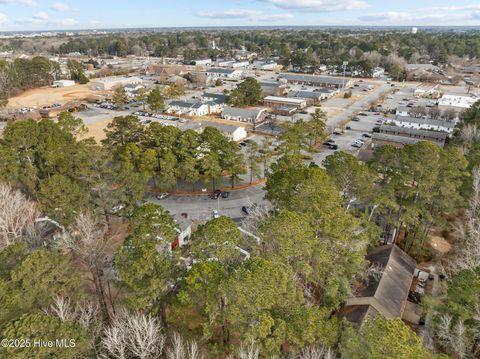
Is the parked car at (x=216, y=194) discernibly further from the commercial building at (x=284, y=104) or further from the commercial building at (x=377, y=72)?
the commercial building at (x=377, y=72)

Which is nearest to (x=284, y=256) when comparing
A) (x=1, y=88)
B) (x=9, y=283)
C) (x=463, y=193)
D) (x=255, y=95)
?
(x=9, y=283)

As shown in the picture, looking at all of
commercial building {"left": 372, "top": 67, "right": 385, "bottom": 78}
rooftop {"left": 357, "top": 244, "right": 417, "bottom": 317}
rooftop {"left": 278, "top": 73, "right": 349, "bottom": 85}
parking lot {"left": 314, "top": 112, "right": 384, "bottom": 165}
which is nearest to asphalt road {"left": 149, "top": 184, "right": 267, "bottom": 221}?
rooftop {"left": 357, "top": 244, "right": 417, "bottom": 317}

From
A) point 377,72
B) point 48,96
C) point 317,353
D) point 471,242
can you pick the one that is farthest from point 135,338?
point 377,72

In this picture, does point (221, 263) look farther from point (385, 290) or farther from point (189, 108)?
point (189, 108)

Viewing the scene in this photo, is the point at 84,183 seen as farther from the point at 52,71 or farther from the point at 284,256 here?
the point at 52,71

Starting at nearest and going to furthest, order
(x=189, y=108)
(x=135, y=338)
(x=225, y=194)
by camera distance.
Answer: (x=135, y=338) < (x=225, y=194) < (x=189, y=108)
